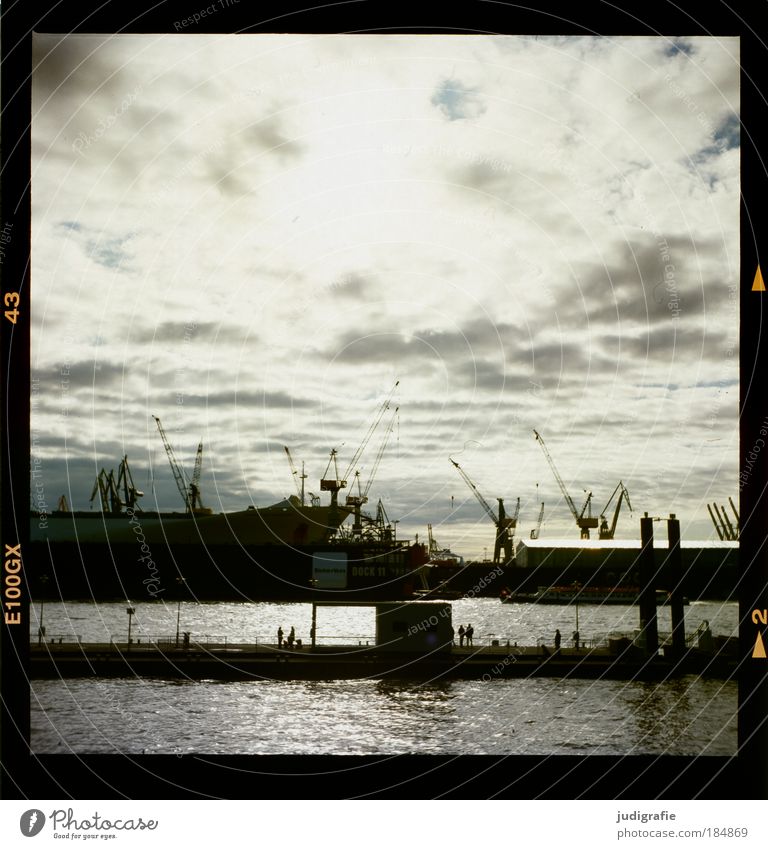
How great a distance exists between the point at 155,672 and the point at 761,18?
122 ft

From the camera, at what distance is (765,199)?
A: 10570 mm

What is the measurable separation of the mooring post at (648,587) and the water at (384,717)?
2.36 metres

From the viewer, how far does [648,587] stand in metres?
40.4

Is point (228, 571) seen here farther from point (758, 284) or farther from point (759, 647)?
point (758, 284)

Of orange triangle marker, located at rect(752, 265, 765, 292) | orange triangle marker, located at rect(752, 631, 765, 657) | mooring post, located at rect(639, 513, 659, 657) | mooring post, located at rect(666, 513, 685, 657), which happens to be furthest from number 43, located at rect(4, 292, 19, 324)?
mooring post, located at rect(639, 513, 659, 657)

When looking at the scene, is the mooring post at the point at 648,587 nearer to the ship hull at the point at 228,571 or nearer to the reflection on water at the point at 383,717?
the reflection on water at the point at 383,717

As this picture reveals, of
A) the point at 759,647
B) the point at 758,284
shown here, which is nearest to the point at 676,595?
the point at 759,647

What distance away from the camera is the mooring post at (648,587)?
134 feet

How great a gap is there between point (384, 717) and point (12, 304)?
2455cm

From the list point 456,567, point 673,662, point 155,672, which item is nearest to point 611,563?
point 456,567

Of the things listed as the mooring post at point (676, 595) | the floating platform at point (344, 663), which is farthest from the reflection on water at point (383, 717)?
the mooring post at point (676, 595)

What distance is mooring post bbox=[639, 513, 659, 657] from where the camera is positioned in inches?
1606
